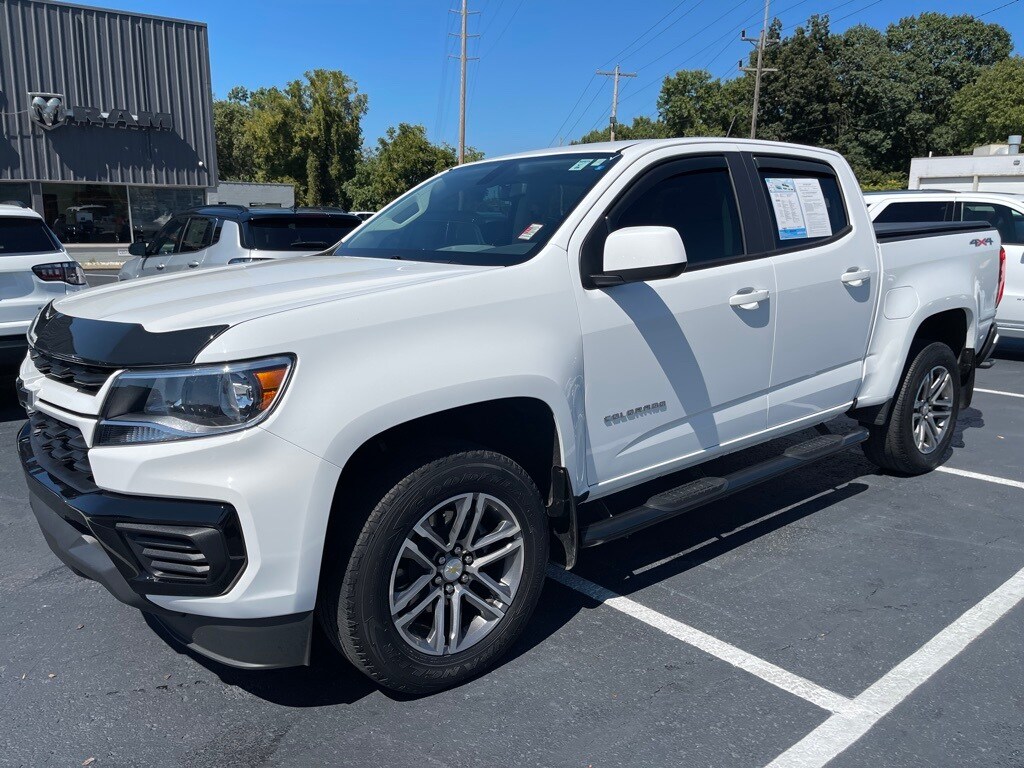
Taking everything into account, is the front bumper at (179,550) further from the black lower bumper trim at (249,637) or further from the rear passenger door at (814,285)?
the rear passenger door at (814,285)

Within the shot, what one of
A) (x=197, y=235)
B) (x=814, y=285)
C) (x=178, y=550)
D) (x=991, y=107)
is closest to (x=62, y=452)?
(x=178, y=550)

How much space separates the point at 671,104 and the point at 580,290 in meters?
73.7

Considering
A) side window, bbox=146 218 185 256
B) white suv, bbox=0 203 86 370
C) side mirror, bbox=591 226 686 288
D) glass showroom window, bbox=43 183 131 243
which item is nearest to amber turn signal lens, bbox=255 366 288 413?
side mirror, bbox=591 226 686 288

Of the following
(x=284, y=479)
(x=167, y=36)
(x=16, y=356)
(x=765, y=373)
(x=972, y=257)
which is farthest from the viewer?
(x=167, y=36)

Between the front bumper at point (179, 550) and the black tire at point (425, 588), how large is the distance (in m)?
0.14

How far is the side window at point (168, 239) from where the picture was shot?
353 inches

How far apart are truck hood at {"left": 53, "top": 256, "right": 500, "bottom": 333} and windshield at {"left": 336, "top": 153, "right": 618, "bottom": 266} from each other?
0.21 meters

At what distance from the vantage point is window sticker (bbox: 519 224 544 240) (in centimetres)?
330

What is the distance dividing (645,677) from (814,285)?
2157 mm

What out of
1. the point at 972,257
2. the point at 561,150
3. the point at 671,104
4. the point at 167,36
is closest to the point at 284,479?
the point at 561,150

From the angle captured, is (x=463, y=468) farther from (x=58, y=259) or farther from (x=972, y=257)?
(x=58, y=259)

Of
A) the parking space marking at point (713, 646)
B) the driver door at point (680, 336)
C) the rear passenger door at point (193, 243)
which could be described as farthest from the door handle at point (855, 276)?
the rear passenger door at point (193, 243)

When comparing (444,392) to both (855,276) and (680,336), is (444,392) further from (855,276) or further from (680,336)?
(855,276)

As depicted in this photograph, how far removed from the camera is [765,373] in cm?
393
